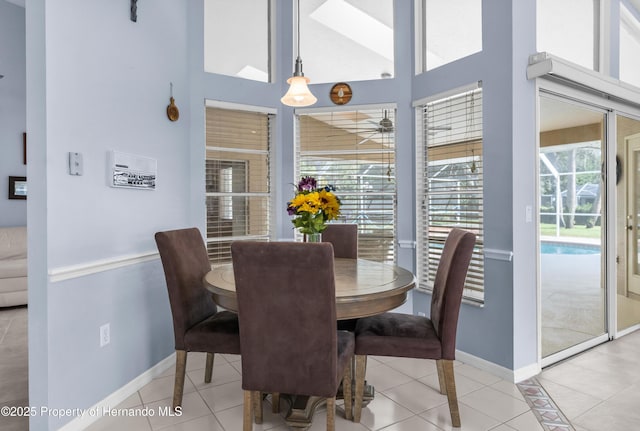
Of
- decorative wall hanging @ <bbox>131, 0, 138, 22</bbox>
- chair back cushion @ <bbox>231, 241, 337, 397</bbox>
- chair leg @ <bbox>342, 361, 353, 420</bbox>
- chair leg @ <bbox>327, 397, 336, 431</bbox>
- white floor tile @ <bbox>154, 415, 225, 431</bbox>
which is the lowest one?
white floor tile @ <bbox>154, 415, 225, 431</bbox>

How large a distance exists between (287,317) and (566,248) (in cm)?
269

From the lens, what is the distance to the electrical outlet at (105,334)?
84.8 inches

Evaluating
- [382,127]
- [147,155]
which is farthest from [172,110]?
[382,127]

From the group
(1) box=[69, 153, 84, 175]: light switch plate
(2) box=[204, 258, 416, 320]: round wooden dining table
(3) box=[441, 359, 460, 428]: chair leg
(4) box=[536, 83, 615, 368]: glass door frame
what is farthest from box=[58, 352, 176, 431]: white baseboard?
(4) box=[536, 83, 615, 368]: glass door frame

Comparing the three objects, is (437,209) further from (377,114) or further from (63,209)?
(63,209)

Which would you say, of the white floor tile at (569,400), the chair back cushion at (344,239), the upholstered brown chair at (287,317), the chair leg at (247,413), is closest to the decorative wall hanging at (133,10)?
the upholstered brown chair at (287,317)

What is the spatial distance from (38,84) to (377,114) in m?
2.58

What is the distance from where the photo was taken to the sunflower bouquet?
2.22 m

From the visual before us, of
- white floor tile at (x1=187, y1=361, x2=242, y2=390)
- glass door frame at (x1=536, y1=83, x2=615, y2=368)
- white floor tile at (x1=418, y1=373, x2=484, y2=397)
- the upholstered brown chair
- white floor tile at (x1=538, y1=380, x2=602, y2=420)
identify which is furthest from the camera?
glass door frame at (x1=536, y1=83, x2=615, y2=368)

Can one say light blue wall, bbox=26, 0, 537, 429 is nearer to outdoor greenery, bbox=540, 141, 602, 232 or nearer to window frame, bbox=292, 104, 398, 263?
window frame, bbox=292, 104, 398, 263

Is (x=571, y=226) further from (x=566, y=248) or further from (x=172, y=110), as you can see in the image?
(x=172, y=110)

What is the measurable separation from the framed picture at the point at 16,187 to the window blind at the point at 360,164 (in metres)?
4.02

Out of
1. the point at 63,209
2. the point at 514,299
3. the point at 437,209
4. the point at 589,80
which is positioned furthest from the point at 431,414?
the point at 589,80

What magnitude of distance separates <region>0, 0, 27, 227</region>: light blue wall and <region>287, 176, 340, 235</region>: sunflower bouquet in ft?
15.6
